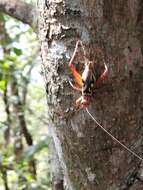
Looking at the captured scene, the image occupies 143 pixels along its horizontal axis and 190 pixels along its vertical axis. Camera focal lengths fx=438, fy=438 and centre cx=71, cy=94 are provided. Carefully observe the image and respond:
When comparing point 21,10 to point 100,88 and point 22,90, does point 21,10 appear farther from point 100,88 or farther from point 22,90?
point 22,90

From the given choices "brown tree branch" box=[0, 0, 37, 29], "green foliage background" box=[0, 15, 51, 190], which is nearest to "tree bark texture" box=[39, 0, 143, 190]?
"brown tree branch" box=[0, 0, 37, 29]

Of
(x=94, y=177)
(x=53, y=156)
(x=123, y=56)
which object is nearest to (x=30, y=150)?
(x=53, y=156)

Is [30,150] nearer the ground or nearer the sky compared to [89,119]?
nearer the ground

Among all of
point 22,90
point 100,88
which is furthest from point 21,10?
point 22,90

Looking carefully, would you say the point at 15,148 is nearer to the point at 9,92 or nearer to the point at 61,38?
the point at 9,92

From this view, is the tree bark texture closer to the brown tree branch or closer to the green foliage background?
the brown tree branch

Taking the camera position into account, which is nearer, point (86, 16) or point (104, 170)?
point (86, 16)

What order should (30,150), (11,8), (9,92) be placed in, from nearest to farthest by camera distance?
(11,8) → (30,150) → (9,92)
